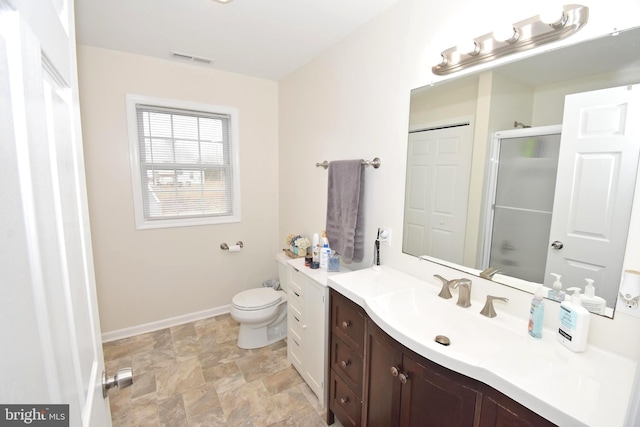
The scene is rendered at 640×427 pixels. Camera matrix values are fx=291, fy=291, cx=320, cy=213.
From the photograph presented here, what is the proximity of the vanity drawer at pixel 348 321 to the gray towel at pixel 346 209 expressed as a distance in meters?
0.44

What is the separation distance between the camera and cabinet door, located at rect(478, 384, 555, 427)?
0.81m

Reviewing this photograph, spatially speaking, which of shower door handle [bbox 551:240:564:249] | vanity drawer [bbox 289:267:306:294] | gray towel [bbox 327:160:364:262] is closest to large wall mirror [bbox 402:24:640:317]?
shower door handle [bbox 551:240:564:249]

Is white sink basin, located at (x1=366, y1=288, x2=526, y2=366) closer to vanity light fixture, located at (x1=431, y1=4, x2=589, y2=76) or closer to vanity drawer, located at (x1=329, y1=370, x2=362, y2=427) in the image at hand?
vanity drawer, located at (x1=329, y1=370, x2=362, y2=427)

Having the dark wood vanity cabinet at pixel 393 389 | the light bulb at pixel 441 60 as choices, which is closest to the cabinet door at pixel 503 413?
the dark wood vanity cabinet at pixel 393 389

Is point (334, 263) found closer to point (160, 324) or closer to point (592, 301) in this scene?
point (592, 301)

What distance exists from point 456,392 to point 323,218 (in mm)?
1686

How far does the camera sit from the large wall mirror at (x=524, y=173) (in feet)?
3.34

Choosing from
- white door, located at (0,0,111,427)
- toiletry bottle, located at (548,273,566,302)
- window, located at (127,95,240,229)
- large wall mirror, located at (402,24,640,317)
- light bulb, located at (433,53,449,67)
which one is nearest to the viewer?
white door, located at (0,0,111,427)

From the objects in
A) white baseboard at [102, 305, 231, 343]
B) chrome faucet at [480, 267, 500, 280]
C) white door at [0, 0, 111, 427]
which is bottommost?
white baseboard at [102, 305, 231, 343]

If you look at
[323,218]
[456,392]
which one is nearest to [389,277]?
[456,392]

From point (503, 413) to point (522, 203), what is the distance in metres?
0.82

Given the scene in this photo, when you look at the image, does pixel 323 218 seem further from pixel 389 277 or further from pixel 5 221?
pixel 5 221

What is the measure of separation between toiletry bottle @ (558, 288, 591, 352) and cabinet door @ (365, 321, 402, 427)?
584mm

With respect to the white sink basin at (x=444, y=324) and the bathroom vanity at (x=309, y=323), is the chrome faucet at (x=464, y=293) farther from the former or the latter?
the bathroom vanity at (x=309, y=323)
